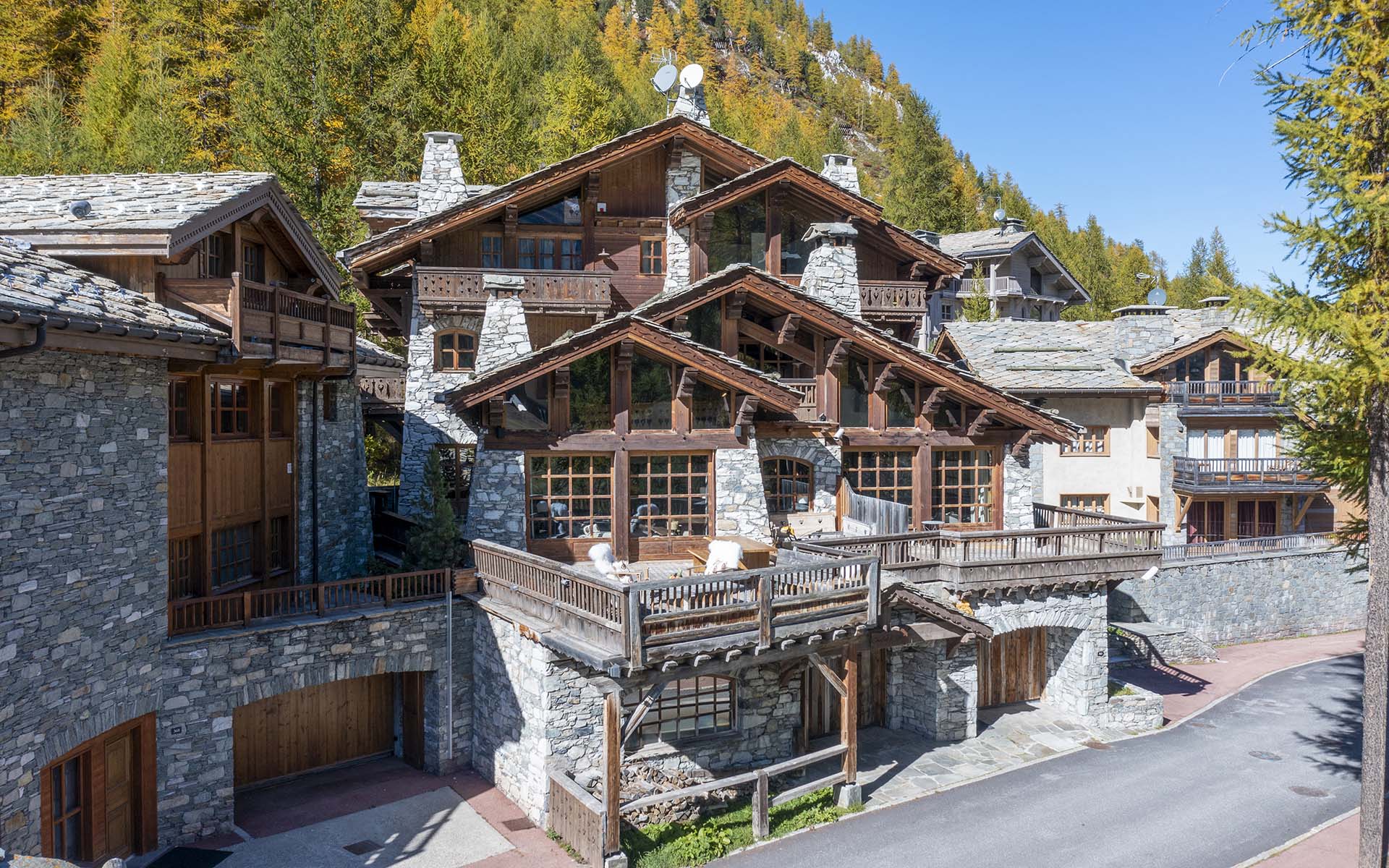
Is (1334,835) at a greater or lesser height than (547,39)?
lesser

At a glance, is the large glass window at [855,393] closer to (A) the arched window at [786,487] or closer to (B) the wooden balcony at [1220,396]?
(A) the arched window at [786,487]

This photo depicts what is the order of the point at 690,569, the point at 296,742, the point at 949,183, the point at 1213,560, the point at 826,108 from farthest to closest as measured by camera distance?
the point at 826,108 → the point at 949,183 → the point at 1213,560 → the point at 690,569 → the point at 296,742

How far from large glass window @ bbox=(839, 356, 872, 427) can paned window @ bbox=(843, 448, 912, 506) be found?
80 cm

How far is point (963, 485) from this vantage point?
913 inches

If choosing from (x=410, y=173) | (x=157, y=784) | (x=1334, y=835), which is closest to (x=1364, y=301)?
(x=1334, y=835)

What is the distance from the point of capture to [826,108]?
5167 inches

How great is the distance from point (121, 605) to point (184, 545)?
257 cm

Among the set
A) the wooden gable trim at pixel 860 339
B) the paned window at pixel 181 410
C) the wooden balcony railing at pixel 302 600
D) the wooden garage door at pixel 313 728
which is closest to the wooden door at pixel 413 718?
the wooden garage door at pixel 313 728

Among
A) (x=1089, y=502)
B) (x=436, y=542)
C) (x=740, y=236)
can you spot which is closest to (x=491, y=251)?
(x=740, y=236)

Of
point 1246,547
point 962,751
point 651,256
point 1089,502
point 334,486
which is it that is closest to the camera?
point 962,751

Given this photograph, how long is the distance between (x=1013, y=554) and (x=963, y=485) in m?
3.63

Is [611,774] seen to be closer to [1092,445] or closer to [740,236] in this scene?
[740,236]

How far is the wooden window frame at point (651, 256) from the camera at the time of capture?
83.1 feet

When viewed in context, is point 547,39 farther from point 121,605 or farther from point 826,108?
point 826,108
